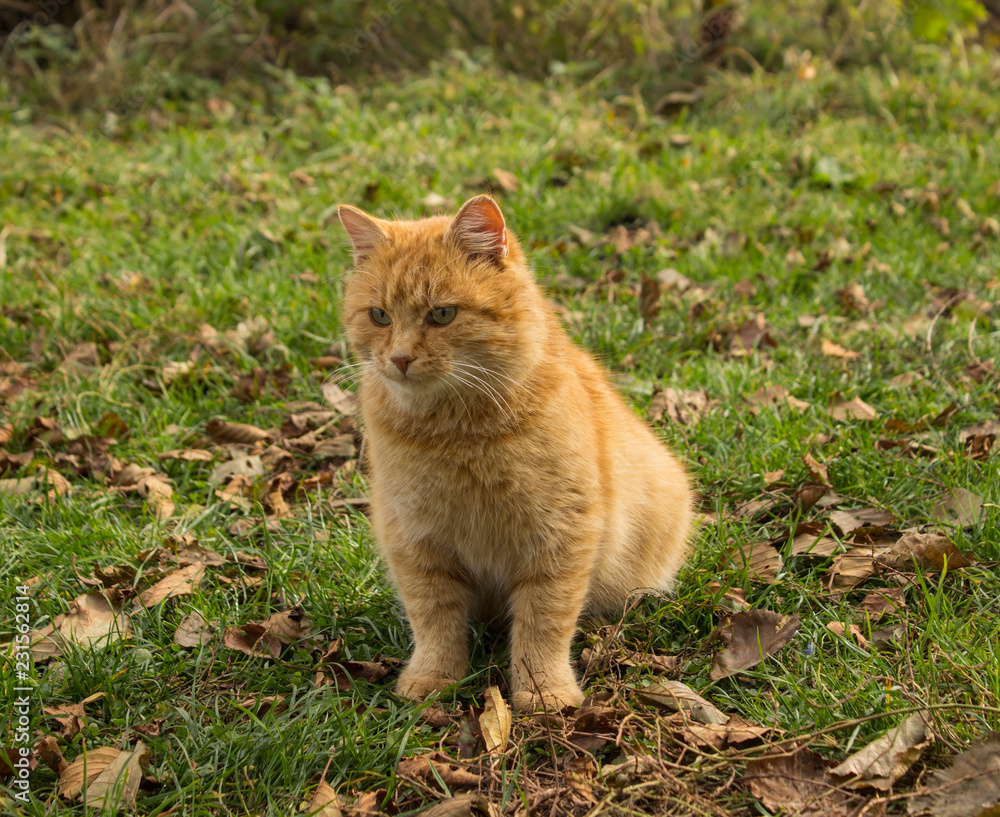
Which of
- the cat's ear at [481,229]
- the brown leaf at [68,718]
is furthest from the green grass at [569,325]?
the cat's ear at [481,229]

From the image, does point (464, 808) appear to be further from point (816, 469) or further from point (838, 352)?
point (838, 352)

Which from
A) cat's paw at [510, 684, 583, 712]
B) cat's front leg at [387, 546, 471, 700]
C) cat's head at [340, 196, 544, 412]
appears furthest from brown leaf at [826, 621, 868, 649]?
cat's head at [340, 196, 544, 412]

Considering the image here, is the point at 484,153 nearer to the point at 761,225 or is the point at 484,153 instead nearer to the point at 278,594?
the point at 761,225

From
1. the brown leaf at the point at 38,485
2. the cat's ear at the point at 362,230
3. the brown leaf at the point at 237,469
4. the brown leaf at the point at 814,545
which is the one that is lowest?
the brown leaf at the point at 38,485

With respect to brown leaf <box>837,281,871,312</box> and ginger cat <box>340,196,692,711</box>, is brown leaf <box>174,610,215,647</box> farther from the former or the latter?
brown leaf <box>837,281,871,312</box>

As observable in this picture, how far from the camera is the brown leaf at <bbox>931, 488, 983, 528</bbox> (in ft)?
9.91

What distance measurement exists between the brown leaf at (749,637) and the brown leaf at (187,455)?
2.46 metres

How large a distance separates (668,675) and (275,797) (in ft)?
4.05

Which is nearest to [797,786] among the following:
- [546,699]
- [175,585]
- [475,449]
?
[546,699]

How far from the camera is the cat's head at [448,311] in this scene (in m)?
2.60

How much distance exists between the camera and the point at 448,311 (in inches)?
104

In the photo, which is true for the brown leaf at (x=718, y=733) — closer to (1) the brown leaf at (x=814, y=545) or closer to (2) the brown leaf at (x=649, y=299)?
(1) the brown leaf at (x=814, y=545)

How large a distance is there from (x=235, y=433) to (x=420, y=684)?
1978 millimetres

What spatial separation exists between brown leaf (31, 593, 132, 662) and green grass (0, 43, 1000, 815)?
0.07 meters
